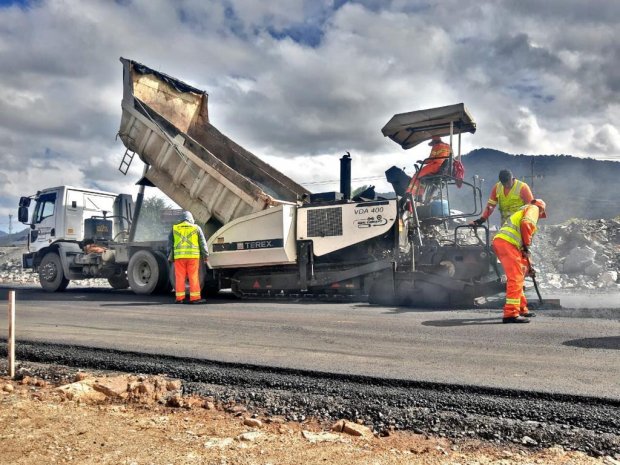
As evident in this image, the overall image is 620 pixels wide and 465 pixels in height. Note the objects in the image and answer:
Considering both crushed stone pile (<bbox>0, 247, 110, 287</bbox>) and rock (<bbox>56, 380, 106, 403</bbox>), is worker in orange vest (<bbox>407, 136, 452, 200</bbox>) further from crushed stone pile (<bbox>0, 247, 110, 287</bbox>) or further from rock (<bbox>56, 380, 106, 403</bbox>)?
crushed stone pile (<bbox>0, 247, 110, 287</bbox>)

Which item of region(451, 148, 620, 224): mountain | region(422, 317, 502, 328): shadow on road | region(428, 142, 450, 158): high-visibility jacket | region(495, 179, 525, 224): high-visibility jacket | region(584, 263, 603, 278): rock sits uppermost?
region(451, 148, 620, 224): mountain

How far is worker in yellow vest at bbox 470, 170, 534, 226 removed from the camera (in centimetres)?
678

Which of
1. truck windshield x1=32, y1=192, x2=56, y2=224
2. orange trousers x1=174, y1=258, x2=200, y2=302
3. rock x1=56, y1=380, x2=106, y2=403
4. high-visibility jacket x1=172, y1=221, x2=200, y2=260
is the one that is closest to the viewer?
rock x1=56, y1=380, x2=106, y2=403

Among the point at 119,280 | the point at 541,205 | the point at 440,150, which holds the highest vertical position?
the point at 440,150

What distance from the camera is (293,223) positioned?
873cm

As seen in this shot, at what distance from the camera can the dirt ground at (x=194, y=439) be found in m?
2.41

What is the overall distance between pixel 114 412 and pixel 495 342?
316 cm

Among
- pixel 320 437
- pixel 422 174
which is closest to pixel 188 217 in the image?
pixel 422 174

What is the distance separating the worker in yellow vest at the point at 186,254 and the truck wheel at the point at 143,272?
1.17m

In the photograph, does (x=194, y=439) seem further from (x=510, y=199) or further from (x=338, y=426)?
(x=510, y=199)

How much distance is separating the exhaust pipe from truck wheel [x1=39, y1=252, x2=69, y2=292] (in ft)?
20.7

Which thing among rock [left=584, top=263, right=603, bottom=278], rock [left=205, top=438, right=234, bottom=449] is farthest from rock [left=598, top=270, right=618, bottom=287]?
rock [left=205, top=438, right=234, bottom=449]

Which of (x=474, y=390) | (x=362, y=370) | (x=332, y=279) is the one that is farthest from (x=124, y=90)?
(x=474, y=390)

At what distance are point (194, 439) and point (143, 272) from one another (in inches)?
309
